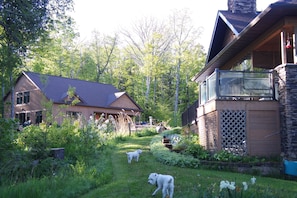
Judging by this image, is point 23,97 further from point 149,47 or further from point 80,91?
point 149,47

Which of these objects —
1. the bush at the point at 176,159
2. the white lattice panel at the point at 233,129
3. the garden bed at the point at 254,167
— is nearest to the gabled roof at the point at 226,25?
the white lattice panel at the point at 233,129

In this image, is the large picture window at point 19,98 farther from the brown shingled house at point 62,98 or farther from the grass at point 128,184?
the grass at point 128,184

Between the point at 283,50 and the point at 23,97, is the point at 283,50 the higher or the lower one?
the lower one

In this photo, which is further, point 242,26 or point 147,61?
point 147,61

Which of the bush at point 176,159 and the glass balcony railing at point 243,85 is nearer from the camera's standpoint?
the bush at point 176,159


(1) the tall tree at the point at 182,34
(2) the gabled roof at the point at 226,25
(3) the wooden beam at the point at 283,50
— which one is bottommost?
(3) the wooden beam at the point at 283,50

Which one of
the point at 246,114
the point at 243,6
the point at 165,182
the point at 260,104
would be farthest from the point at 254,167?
the point at 243,6

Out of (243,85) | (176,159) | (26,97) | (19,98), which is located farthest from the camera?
(19,98)

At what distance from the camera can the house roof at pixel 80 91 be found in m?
31.6

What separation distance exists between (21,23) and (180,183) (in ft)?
21.2

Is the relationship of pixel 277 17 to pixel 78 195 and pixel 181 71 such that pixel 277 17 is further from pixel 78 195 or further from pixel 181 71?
pixel 181 71

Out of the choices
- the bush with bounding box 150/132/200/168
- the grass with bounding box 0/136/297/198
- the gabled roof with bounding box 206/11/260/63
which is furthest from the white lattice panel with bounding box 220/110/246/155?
the gabled roof with bounding box 206/11/260/63

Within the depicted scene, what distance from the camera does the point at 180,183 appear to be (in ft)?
23.0

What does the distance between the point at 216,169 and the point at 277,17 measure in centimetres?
480
